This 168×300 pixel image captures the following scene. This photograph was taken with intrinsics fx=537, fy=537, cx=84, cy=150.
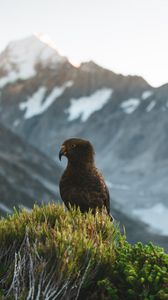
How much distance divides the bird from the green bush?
140 centimetres

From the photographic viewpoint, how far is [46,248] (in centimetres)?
725

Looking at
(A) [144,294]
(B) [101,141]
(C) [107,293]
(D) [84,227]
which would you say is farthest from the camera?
(B) [101,141]

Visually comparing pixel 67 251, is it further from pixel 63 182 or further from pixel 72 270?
pixel 63 182

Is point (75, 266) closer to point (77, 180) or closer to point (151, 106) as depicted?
point (77, 180)

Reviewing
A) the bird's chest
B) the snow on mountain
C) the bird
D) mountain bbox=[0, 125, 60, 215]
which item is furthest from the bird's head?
the snow on mountain

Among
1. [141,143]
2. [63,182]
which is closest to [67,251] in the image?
[63,182]

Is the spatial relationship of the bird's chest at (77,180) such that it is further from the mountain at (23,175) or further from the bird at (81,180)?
the mountain at (23,175)

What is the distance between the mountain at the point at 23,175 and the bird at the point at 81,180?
83382 millimetres

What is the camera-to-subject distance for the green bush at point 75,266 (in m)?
6.98

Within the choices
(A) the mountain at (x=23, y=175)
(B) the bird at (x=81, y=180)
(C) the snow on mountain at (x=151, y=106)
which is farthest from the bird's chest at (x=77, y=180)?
(C) the snow on mountain at (x=151, y=106)

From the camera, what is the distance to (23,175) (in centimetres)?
12419

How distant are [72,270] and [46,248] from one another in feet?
1.51

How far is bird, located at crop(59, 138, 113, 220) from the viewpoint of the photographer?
31.8 feet

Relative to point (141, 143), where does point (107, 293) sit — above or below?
below
